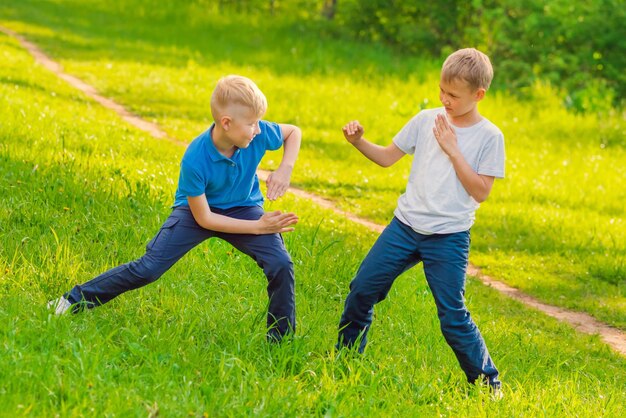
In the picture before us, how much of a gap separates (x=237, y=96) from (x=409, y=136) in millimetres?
1007

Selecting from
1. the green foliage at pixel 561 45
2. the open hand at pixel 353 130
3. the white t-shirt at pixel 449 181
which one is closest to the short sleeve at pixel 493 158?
the white t-shirt at pixel 449 181

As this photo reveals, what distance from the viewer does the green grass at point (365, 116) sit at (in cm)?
884

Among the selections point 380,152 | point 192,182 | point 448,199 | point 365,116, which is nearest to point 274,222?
point 192,182

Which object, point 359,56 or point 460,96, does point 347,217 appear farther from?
point 359,56

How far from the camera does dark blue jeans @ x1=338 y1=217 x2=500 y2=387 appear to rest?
4719 mm

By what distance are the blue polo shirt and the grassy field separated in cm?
71

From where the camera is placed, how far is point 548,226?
9.54 metres

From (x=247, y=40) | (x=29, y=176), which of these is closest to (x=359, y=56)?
(x=247, y=40)

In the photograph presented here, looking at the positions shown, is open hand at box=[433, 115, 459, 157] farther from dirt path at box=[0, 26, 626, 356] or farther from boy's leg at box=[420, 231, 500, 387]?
dirt path at box=[0, 26, 626, 356]

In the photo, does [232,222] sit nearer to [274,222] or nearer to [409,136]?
[274,222]

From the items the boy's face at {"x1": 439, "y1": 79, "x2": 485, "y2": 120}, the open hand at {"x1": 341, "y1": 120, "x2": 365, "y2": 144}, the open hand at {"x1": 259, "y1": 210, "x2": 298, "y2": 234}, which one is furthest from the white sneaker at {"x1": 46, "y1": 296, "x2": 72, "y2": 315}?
the boy's face at {"x1": 439, "y1": 79, "x2": 485, "y2": 120}

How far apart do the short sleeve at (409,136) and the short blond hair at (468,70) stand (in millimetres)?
339

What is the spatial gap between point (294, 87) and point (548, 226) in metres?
7.00

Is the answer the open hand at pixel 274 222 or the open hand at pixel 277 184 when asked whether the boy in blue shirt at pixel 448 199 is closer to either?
the open hand at pixel 277 184
